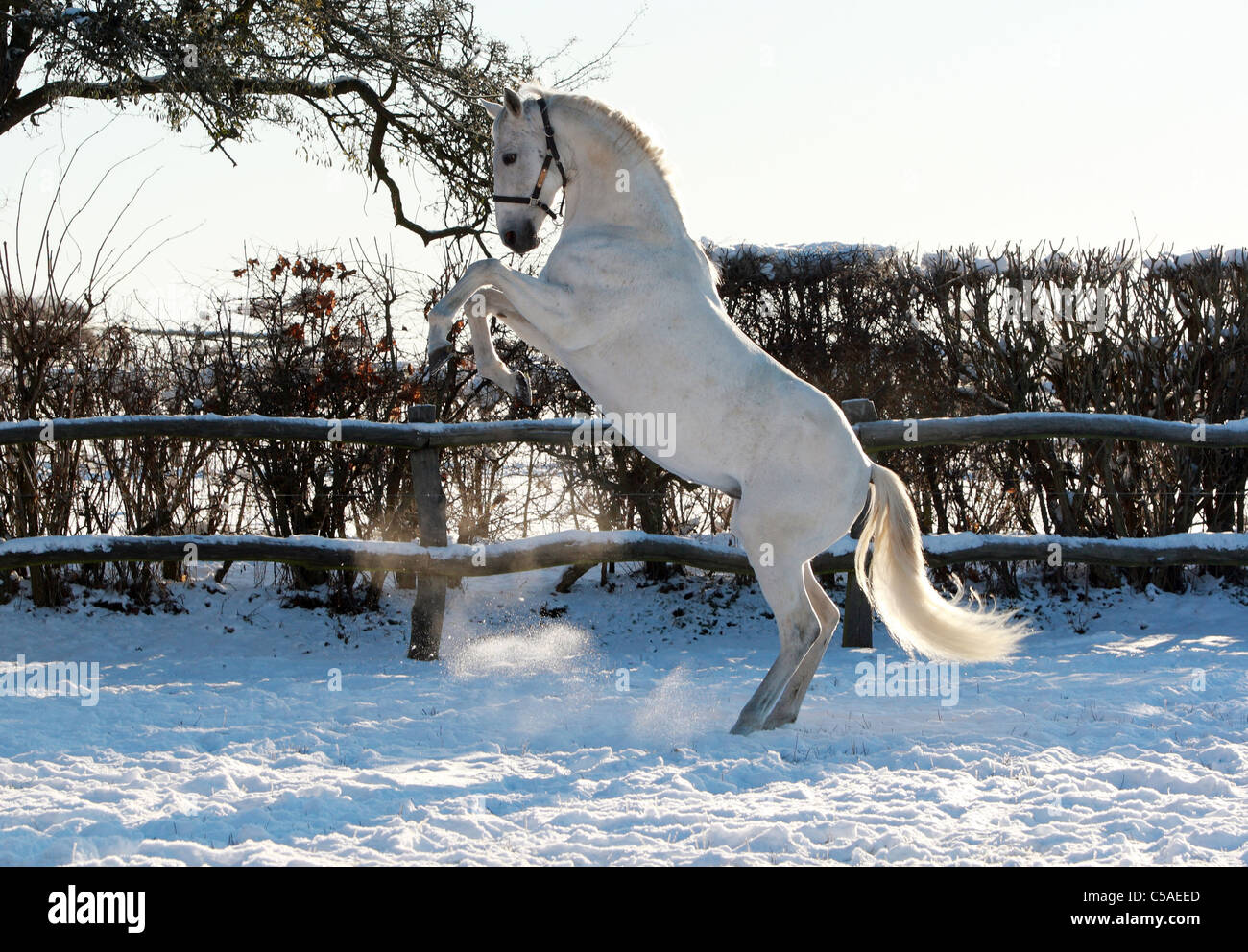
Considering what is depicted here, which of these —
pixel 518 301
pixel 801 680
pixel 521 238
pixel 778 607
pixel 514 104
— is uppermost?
pixel 514 104

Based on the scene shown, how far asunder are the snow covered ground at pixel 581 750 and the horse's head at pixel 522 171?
1945 millimetres

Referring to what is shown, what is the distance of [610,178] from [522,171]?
0.34 meters

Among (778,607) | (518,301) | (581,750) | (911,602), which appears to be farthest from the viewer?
(911,602)

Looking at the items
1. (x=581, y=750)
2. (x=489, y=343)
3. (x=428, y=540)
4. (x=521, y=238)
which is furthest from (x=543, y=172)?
(x=428, y=540)

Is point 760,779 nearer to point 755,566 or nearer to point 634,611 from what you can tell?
point 755,566

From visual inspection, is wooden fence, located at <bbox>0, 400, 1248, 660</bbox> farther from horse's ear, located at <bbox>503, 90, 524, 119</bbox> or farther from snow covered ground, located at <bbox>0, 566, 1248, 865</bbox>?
horse's ear, located at <bbox>503, 90, 524, 119</bbox>

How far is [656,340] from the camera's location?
13.9 ft

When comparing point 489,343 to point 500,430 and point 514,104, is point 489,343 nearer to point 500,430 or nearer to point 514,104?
point 514,104

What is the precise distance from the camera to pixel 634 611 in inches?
305

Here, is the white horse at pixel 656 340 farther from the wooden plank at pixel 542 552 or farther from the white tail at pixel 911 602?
the wooden plank at pixel 542 552

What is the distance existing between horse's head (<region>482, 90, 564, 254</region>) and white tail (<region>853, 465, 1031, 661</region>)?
1.77 m

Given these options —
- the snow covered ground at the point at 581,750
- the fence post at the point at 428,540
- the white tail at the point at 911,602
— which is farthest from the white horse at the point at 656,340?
the fence post at the point at 428,540

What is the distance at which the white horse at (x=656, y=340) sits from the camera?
4.12m
